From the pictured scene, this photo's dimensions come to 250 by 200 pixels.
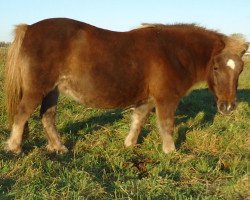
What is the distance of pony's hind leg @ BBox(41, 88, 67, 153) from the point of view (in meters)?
6.12

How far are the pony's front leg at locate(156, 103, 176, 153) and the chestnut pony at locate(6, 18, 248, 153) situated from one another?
0.6 inches

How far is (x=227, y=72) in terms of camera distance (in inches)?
246

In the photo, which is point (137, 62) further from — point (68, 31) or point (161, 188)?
point (161, 188)

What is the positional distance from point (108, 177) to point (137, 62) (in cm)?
205

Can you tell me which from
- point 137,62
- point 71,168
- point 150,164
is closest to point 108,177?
point 71,168

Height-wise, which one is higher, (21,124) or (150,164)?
(21,124)

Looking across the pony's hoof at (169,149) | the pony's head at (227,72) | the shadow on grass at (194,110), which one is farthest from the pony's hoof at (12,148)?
the pony's head at (227,72)

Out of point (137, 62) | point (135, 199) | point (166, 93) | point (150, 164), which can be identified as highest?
point (137, 62)

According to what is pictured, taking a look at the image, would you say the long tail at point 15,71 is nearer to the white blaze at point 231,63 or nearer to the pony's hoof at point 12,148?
the pony's hoof at point 12,148

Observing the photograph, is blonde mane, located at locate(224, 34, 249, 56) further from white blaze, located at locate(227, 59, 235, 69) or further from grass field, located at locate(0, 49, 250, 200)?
grass field, located at locate(0, 49, 250, 200)

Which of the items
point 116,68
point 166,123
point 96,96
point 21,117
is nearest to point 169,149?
point 166,123

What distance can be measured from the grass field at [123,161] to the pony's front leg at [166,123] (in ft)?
0.64

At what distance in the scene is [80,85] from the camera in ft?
19.0

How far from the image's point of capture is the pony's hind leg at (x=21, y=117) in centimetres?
569
